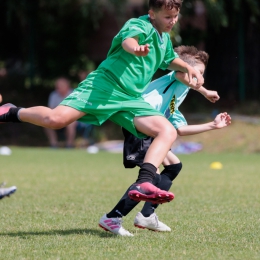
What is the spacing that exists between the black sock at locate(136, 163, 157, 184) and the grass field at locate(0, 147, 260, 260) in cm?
46

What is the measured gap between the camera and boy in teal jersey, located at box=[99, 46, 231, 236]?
17.5 ft

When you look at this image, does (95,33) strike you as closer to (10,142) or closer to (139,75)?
(10,142)

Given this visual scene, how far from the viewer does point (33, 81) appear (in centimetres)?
2077

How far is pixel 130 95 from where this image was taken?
16.8 feet

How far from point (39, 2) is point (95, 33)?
3079 mm

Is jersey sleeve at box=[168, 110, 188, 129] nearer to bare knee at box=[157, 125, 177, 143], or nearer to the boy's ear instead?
bare knee at box=[157, 125, 177, 143]

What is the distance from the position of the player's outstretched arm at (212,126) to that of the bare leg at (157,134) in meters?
0.68

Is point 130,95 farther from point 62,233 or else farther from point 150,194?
point 62,233

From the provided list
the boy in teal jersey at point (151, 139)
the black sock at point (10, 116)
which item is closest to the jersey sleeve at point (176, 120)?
the boy in teal jersey at point (151, 139)

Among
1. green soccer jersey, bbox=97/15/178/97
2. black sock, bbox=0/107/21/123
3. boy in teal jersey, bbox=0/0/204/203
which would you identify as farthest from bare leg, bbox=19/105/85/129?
green soccer jersey, bbox=97/15/178/97

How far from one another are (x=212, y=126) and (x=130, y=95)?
907 mm

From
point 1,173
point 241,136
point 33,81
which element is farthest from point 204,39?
point 1,173

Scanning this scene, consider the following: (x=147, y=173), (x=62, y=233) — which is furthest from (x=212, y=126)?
(x=62, y=233)

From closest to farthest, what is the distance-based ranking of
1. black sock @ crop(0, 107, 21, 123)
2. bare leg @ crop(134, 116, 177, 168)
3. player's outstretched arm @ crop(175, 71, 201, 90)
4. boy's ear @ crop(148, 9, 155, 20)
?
bare leg @ crop(134, 116, 177, 168) < boy's ear @ crop(148, 9, 155, 20) < black sock @ crop(0, 107, 21, 123) < player's outstretched arm @ crop(175, 71, 201, 90)
